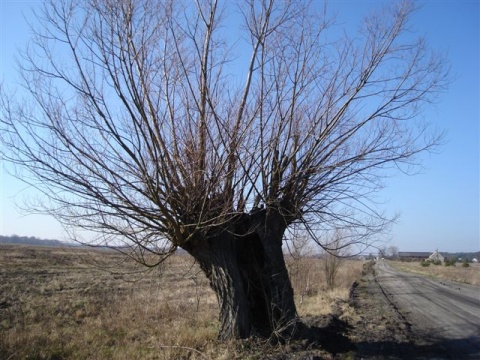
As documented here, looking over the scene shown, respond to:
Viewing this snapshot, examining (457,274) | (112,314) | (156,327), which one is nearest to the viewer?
(156,327)

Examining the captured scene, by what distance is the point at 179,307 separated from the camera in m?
15.9

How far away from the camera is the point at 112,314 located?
1498 cm

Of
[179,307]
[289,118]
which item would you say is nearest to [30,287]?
[179,307]

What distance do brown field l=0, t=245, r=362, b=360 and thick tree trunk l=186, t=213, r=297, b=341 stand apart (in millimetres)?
720

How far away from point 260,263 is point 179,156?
3.16 meters

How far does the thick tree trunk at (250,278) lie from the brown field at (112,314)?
0.72m

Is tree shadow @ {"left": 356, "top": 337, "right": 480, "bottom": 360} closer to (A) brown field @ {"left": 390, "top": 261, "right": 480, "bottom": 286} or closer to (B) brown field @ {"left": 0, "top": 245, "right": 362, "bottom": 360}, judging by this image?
(B) brown field @ {"left": 0, "top": 245, "right": 362, "bottom": 360}

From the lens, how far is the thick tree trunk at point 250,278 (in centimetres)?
935

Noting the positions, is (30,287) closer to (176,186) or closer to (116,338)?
(116,338)

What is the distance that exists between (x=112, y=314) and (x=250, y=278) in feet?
22.3

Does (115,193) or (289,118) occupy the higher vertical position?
(289,118)

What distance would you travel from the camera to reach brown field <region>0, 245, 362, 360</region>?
30.4ft

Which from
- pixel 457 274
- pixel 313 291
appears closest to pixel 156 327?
pixel 313 291

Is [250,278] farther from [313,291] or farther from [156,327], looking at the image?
[313,291]
